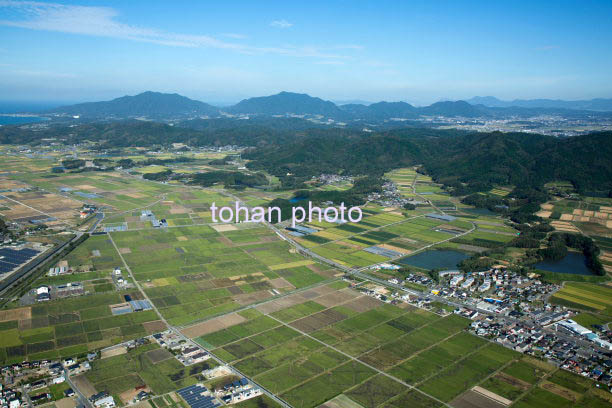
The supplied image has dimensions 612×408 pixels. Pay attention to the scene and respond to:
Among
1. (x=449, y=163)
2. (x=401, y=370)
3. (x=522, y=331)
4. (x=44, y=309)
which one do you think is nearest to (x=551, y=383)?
(x=522, y=331)

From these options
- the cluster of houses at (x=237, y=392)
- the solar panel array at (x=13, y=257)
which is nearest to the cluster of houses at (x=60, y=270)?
the solar panel array at (x=13, y=257)

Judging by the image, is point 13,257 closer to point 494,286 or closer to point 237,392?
point 237,392

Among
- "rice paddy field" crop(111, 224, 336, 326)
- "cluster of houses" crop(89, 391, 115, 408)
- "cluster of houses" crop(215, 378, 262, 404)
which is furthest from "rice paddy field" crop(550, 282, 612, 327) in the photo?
"cluster of houses" crop(89, 391, 115, 408)

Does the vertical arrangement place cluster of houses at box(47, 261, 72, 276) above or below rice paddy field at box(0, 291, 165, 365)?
above

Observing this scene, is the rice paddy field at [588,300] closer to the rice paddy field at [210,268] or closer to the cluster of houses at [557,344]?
the cluster of houses at [557,344]

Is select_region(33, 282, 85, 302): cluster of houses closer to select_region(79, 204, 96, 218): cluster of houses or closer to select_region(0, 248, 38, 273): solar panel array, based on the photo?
select_region(0, 248, 38, 273): solar panel array

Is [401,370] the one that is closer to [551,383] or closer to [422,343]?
[422,343]

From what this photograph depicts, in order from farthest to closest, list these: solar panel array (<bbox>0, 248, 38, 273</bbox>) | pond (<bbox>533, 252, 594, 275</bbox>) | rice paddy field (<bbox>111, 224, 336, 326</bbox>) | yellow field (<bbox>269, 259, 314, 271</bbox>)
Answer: pond (<bbox>533, 252, 594, 275</bbox>), yellow field (<bbox>269, 259, 314, 271</bbox>), solar panel array (<bbox>0, 248, 38, 273</bbox>), rice paddy field (<bbox>111, 224, 336, 326</bbox>)

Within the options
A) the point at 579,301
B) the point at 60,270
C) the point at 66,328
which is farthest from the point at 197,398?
the point at 579,301
